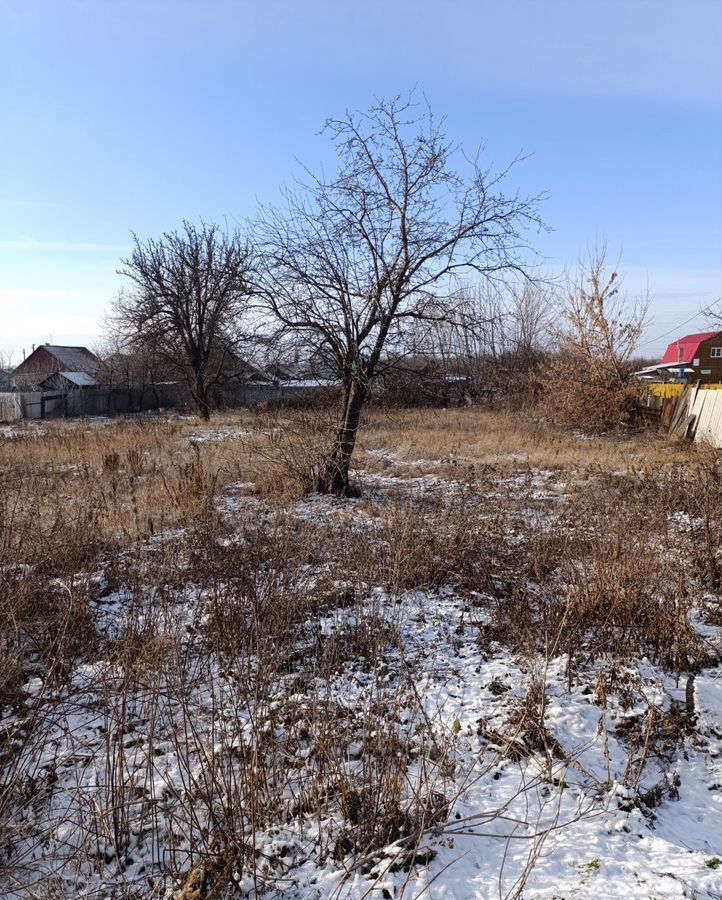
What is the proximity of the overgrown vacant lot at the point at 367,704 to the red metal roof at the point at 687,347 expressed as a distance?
121 ft

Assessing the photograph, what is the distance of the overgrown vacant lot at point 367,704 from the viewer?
2.31m

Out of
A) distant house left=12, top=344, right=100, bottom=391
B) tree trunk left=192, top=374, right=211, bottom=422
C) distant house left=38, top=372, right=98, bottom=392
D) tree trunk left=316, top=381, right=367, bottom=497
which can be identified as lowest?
tree trunk left=316, top=381, right=367, bottom=497

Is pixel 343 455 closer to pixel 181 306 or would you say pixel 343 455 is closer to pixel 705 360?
pixel 181 306

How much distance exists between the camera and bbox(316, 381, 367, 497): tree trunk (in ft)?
28.1

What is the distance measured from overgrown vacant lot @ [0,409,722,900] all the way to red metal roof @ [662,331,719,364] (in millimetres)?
36899

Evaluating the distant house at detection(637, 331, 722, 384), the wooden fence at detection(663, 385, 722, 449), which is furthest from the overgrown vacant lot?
the distant house at detection(637, 331, 722, 384)

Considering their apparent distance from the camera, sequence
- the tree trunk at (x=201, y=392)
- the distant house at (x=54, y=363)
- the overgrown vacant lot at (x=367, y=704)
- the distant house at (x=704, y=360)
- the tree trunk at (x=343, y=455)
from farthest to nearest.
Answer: the distant house at (x=54, y=363) → the distant house at (x=704, y=360) → the tree trunk at (x=201, y=392) → the tree trunk at (x=343, y=455) → the overgrown vacant lot at (x=367, y=704)

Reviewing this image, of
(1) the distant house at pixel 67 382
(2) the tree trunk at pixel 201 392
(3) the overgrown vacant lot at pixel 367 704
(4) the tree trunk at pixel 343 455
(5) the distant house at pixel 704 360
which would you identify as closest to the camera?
(3) the overgrown vacant lot at pixel 367 704

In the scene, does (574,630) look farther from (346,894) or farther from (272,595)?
(346,894)

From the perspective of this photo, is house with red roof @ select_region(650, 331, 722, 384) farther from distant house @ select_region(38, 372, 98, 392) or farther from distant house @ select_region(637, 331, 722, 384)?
distant house @ select_region(38, 372, 98, 392)

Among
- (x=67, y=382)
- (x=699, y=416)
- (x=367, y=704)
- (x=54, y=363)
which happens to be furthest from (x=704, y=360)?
(x=54, y=363)

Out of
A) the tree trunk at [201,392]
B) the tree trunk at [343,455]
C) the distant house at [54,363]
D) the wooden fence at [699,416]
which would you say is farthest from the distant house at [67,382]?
the wooden fence at [699,416]

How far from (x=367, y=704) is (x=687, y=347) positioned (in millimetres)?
43773

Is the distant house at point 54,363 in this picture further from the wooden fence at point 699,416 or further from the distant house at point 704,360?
the distant house at point 704,360
